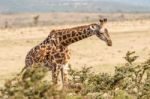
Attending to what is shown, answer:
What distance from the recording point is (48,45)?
13.5 metres

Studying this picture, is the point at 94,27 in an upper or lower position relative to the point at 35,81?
upper

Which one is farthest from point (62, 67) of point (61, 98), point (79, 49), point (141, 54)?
point (79, 49)

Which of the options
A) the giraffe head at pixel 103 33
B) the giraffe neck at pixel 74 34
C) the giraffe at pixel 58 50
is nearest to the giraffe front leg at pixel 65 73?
Result: the giraffe at pixel 58 50

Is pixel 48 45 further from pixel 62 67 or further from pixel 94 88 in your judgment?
pixel 94 88

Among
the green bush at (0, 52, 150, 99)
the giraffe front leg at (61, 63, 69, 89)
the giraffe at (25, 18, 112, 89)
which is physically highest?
the giraffe at (25, 18, 112, 89)

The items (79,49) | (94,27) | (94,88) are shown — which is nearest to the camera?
(94,88)

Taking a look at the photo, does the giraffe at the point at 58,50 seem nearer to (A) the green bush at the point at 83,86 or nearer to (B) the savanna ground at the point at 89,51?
(A) the green bush at the point at 83,86

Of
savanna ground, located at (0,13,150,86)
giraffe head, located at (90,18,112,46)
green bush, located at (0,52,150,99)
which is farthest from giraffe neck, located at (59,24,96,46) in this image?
savanna ground, located at (0,13,150,86)

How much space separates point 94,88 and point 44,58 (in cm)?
176

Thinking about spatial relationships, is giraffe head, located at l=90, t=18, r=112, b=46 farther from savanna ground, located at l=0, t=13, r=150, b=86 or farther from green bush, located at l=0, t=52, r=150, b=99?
savanna ground, located at l=0, t=13, r=150, b=86

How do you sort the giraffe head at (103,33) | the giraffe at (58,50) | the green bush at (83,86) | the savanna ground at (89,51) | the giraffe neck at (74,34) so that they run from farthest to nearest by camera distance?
the savanna ground at (89,51) < the giraffe neck at (74,34) < the giraffe at (58,50) < the giraffe head at (103,33) < the green bush at (83,86)

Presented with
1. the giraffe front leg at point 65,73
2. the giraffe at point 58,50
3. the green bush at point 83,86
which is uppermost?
the giraffe at point 58,50

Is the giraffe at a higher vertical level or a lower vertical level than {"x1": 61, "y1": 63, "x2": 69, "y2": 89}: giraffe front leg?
higher

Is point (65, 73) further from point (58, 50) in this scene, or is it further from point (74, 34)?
point (74, 34)
